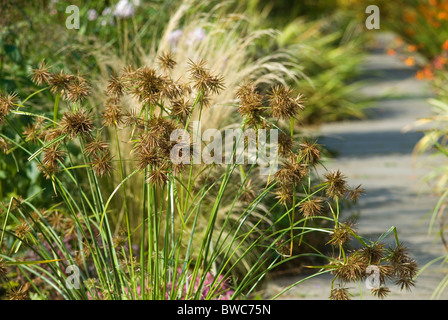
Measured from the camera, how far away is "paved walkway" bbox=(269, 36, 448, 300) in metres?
3.51

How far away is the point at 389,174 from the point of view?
576cm

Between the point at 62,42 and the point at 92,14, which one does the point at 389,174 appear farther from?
the point at 62,42

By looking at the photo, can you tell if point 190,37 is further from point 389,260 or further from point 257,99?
point 389,260

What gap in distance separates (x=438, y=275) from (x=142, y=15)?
8.99ft

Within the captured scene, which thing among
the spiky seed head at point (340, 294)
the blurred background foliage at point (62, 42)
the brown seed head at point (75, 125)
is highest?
the blurred background foliage at point (62, 42)

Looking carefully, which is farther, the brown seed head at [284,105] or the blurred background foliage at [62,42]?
the blurred background foliage at [62,42]

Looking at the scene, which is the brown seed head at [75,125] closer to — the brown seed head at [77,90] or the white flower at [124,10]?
the brown seed head at [77,90]

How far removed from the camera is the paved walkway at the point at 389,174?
3.51 m

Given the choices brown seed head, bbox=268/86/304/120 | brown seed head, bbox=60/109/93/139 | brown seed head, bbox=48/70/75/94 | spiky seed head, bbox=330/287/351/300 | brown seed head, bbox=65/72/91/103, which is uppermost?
brown seed head, bbox=48/70/75/94

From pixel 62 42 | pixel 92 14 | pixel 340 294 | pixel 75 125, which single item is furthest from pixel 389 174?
pixel 75 125

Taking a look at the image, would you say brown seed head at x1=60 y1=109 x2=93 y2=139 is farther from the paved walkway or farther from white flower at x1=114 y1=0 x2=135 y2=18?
white flower at x1=114 y1=0 x2=135 y2=18

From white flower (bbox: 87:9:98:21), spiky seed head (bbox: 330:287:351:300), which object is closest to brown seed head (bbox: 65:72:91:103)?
spiky seed head (bbox: 330:287:351:300)

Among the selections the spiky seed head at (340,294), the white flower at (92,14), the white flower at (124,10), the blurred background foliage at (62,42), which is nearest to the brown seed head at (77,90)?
the blurred background foliage at (62,42)
